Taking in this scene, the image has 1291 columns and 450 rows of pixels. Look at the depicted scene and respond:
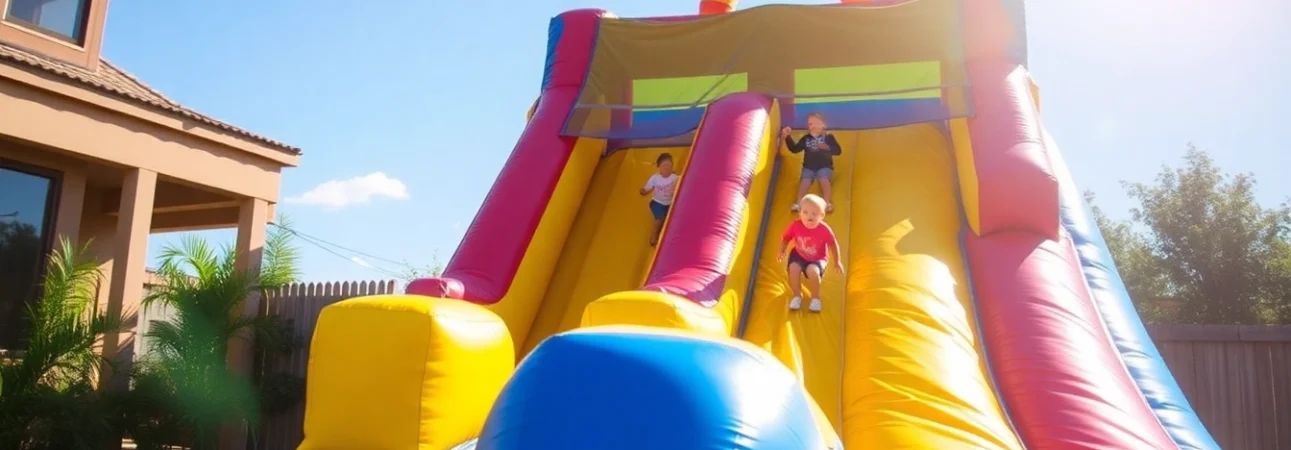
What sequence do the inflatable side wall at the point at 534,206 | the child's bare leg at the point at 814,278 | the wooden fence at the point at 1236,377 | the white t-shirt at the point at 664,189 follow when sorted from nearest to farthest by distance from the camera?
the child's bare leg at the point at 814,278
the inflatable side wall at the point at 534,206
the white t-shirt at the point at 664,189
the wooden fence at the point at 1236,377

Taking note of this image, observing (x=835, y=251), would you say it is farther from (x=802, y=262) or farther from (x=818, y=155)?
(x=818, y=155)

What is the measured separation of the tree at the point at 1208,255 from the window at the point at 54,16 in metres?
20.7

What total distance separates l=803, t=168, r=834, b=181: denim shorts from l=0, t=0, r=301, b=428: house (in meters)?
5.57

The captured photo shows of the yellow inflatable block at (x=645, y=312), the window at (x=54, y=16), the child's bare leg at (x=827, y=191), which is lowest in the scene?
the yellow inflatable block at (x=645, y=312)

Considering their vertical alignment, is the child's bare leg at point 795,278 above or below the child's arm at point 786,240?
below

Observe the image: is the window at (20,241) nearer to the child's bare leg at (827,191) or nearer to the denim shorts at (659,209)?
the denim shorts at (659,209)

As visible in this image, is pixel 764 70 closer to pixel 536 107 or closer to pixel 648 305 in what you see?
pixel 536 107

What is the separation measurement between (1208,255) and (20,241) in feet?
70.8

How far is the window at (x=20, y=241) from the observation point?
7.86m

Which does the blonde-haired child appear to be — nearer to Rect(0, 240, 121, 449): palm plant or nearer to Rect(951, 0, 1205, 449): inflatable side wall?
Rect(951, 0, 1205, 449): inflatable side wall

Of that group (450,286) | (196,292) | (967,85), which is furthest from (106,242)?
(967,85)

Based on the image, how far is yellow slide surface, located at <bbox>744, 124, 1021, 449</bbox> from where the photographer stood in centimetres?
372

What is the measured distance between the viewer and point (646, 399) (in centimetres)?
219

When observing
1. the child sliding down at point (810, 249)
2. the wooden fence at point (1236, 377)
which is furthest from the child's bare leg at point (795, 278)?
the wooden fence at point (1236, 377)
